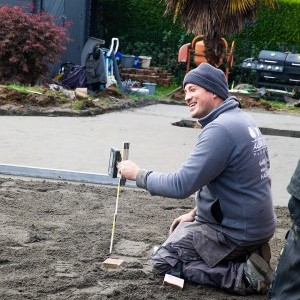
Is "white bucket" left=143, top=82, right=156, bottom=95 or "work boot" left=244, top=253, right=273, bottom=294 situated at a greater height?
"work boot" left=244, top=253, right=273, bottom=294

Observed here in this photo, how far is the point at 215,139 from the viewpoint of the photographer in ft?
18.6

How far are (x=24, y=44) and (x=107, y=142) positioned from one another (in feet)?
26.6

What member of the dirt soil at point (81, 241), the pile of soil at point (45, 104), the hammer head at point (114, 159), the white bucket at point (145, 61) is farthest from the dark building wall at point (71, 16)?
the hammer head at point (114, 159)

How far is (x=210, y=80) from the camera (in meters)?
5.86

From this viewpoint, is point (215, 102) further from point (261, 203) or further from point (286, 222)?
point (286, 222)

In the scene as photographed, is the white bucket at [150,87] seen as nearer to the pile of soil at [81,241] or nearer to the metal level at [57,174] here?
the metal level at [57,174]

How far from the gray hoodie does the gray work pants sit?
3.9 inches

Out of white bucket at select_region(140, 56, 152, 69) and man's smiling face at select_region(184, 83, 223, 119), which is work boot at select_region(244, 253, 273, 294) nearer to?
man's smiling face at select_region(184, 83, 223, 119)

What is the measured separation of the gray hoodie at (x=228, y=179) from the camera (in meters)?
5.66

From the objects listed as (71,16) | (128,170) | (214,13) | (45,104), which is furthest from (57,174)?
(71,16)

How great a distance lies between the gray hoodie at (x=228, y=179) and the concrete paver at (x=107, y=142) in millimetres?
3697

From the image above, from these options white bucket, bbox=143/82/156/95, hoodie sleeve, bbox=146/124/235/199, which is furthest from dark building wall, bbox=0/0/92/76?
hoodie sleeve, bbox=146/124/235/199

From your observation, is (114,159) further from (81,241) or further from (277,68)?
(277,68)

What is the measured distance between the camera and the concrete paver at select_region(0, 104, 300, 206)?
11414mm
